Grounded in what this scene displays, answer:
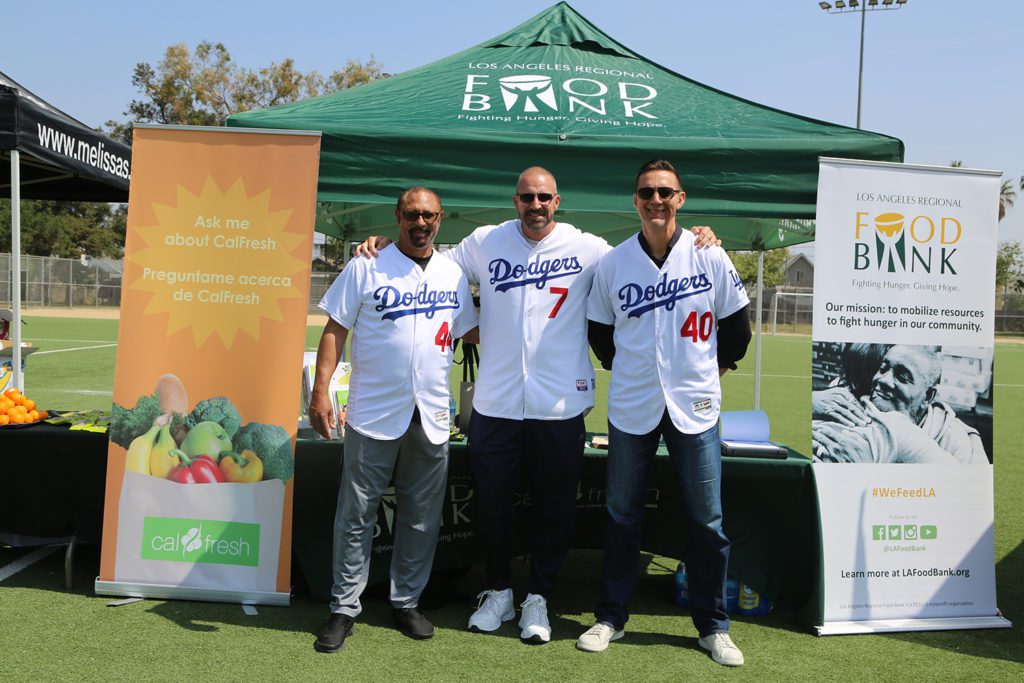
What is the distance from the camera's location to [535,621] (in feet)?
10.6

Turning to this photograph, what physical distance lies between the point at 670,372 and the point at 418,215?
1.12 metres

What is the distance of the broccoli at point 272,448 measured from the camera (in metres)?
3.52

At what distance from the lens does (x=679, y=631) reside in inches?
134

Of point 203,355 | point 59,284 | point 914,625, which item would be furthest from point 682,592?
point 59,284

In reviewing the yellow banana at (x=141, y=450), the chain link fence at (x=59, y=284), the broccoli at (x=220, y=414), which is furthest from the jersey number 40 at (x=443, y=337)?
the chain link fence at (x=59, y=284)

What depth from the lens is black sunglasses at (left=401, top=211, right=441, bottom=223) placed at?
3154mm

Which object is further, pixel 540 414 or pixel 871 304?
pixel 871 304

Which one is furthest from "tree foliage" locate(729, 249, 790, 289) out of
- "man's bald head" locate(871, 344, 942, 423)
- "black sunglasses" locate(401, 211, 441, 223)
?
"black sunglasses" locate(401, 211, 441, 223)

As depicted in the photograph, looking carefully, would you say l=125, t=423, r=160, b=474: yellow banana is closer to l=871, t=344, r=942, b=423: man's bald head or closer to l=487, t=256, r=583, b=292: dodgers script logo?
l=487, t=256, r=583, b=292: dodgers script logo

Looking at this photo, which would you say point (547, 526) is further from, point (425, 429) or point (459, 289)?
point (459, 289)

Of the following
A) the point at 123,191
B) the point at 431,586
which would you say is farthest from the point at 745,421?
the point at 123,191

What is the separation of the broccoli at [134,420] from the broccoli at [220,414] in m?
0.09

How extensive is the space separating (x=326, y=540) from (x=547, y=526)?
1.03m

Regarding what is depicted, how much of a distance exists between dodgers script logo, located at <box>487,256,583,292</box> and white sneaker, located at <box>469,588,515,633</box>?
124 centimetres
